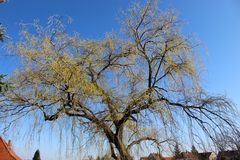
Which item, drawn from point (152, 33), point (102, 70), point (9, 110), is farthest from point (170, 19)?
point (9, 110)

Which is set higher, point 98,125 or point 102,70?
point 102,70

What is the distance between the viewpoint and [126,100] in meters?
7.66

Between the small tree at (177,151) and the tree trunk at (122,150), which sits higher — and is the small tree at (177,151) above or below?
below

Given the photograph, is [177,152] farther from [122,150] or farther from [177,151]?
[122,150]

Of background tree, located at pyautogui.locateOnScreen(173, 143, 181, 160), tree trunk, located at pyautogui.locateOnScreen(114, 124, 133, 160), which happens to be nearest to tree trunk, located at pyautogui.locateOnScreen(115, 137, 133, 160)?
tree trunk, located at pyautogui.locateOnScreen(114, 124, 133, 160)

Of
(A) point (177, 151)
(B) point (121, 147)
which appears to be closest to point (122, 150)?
(B) point (121, 147)

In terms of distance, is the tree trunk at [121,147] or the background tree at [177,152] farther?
the tree trunk at [121,147]

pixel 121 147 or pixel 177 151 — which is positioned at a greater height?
pixel 121 147

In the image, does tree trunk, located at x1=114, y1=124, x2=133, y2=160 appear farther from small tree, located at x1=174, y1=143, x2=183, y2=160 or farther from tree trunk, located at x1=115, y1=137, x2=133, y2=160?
small tree, located at x1=174, y1=143, x2=183, y2=160

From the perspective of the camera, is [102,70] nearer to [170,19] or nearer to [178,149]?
[170,19]

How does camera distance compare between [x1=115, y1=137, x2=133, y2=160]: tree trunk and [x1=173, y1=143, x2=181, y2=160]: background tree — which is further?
[x1=115, y1=137, x2=133, y2=160]: tree trunk

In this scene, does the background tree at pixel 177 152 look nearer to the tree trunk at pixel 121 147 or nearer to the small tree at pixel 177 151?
the small tree at pixel 177 151

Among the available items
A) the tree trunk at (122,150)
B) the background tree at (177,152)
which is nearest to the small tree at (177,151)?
the background tree at (177,152)

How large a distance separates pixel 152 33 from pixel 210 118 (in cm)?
265
